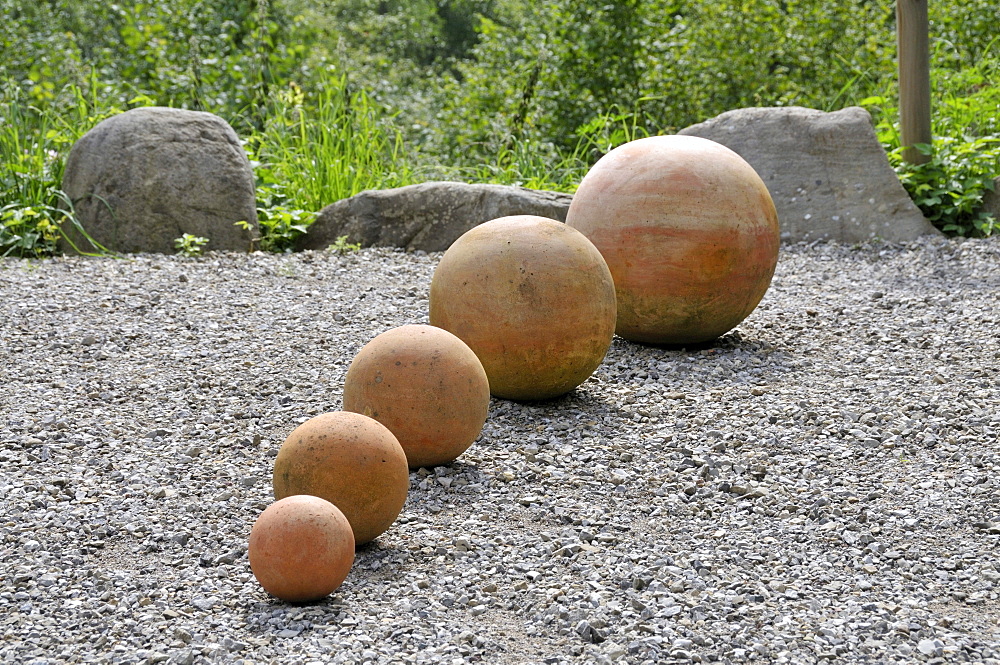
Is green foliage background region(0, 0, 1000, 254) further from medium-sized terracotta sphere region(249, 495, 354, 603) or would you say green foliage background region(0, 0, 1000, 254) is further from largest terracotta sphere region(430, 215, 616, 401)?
medium-sized terracotta sphere region(249, 495, 354, 603)

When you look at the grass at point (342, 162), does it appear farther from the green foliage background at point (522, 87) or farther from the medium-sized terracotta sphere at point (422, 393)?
the medium-sized terracotta sphere at point (422, 393)

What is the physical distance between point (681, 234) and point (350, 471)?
238 cm

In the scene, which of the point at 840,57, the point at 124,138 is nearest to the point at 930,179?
the point at 840,57

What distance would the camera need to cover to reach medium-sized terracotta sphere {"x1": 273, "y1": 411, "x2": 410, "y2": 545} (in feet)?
9.82

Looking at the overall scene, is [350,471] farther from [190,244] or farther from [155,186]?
[155,186]

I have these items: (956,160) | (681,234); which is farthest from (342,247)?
(956,160)

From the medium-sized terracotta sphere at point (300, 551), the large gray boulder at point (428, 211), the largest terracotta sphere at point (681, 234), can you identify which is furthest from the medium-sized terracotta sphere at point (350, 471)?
the large gray boulder at point (428, 211)

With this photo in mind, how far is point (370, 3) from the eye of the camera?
66.2ft

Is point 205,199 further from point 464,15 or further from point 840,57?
point 464,15

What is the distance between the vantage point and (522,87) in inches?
431

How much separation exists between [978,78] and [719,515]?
6998 mm

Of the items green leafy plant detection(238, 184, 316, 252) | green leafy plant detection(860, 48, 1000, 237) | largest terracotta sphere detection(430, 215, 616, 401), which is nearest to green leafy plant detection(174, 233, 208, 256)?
green leafy plant detection(238, 184, 316, 252)

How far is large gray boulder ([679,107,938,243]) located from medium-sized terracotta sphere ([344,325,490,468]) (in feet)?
14.8

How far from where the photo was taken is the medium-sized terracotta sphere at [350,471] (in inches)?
118
